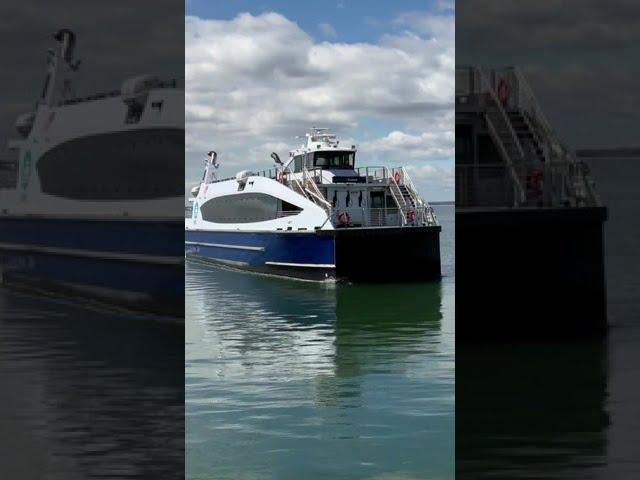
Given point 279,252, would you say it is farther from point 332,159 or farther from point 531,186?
point 531,186

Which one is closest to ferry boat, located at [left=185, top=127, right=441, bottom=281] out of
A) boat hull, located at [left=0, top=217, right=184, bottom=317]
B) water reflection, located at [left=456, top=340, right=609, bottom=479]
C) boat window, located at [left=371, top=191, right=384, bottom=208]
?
boat window, located at [left=371, top=191, right=384, bottom=208]

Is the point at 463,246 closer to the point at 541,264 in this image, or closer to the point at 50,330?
the point at 541,264

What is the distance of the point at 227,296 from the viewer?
2511 cm

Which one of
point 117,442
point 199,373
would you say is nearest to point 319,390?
point 199,373

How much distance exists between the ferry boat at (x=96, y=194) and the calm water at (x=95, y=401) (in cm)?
60

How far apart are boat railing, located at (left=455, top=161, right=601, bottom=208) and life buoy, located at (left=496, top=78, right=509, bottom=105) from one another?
1410 mm

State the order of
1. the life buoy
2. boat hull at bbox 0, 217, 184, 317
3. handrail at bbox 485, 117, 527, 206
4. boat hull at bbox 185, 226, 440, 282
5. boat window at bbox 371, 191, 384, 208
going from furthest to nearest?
boat window at bbox 371, 191, 384, 208 < boat hull at bbox 185, 226, 440, 282 < the life buoy < handrail at bbox 485, 117, 527, 206 < boat hull at bbox 0, 217, 184, 317

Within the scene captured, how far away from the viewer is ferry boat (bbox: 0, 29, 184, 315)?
12484 millimetres

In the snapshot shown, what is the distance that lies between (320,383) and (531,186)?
4.94 metres

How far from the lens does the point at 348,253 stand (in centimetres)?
2489

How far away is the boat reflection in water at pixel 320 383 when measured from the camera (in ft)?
28.7

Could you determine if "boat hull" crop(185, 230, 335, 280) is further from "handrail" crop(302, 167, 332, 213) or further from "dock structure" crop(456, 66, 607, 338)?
"dock structure" crop(456, 66, 607, 338)

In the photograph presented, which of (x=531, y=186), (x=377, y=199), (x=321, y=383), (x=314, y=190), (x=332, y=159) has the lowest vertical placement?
(x=321, y=383)

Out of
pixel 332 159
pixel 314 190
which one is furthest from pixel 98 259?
pixel 332 159
